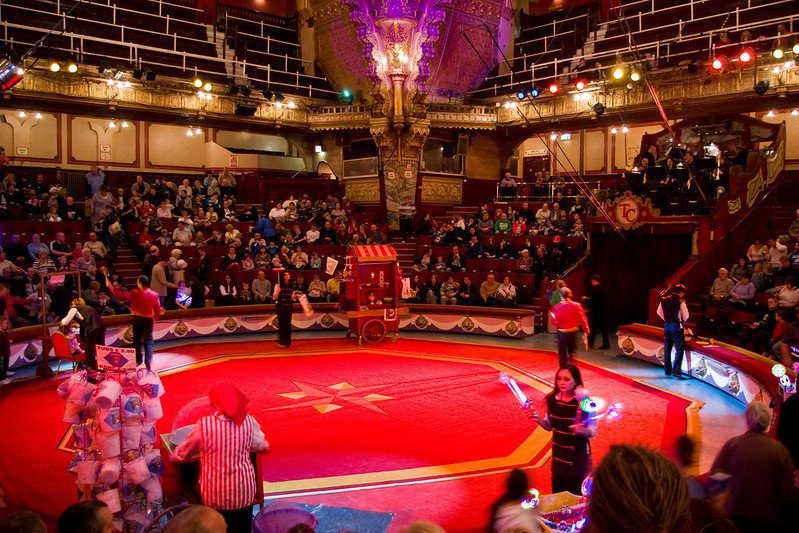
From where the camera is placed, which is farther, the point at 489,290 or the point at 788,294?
the point at 489,290

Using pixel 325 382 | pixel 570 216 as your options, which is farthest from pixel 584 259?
pixel 325 382

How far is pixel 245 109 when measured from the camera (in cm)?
2442

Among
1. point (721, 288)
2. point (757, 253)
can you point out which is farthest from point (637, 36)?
point (721, 288)

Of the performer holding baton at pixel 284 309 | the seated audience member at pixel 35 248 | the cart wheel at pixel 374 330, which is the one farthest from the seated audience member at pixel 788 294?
the seated audience member at pixel 35 248

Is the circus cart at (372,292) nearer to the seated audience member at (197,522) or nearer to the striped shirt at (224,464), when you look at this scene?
the striped shirt at (224,464)

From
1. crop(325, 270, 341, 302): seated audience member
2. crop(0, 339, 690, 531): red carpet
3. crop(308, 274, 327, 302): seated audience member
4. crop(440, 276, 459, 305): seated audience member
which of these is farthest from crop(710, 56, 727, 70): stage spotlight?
crop(308, 274, 327, 302): seated audience member

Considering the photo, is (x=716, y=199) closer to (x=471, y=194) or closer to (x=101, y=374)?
(x=471, y=194)

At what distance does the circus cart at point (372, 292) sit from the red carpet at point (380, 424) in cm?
111

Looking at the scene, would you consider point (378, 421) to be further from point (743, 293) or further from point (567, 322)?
point (743, 293)

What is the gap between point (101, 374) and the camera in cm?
605

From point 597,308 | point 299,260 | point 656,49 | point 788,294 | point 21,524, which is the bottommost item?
point 597,308

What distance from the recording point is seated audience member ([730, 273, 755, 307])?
13.7 metres

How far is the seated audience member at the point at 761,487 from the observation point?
14.0 ft

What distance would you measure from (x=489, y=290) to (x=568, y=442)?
12.0 m
